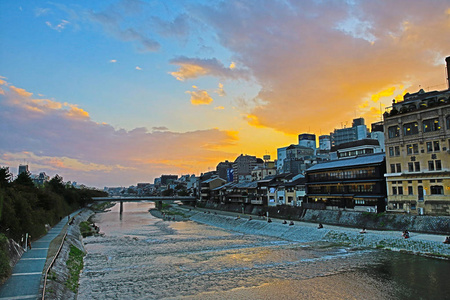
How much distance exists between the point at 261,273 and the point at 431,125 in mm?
32825

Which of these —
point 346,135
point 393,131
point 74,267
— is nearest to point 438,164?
point 393,131

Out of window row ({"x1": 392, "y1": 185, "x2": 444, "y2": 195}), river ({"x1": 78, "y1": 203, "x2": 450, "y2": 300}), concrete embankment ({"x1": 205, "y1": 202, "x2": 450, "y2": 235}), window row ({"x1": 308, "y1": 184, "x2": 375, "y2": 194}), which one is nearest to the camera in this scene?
river ({"x1": 78, "y1": 203, "x2": 450, "y2": 300})

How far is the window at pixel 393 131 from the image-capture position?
47.2 metres

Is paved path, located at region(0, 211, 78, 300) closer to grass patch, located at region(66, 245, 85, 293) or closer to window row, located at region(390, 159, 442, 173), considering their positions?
grass patch, located at region(66, 245, 85, 293)

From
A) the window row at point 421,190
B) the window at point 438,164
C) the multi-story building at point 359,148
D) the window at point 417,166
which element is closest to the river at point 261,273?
the window row at point 421,190

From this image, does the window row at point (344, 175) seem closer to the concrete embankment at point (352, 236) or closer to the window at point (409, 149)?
the window at point (409, 149)

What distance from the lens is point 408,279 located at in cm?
2575

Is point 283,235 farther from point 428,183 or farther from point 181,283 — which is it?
point 181,283

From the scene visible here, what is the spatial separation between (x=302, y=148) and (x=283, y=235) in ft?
319

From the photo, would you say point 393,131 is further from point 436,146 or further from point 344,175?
point 344,175

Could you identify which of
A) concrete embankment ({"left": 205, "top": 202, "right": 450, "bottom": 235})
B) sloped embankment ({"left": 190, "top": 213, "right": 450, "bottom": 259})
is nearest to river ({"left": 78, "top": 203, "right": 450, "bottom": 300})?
sloped embankment ({"left": 190, "top": 213, "right": 450, "bottom": 259})

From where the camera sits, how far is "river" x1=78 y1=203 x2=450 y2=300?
75.9 ft

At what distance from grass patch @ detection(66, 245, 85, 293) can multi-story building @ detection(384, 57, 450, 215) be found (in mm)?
42840

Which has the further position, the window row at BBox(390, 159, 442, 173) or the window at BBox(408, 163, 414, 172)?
the window at BBox(408, 163, 414, 172)
